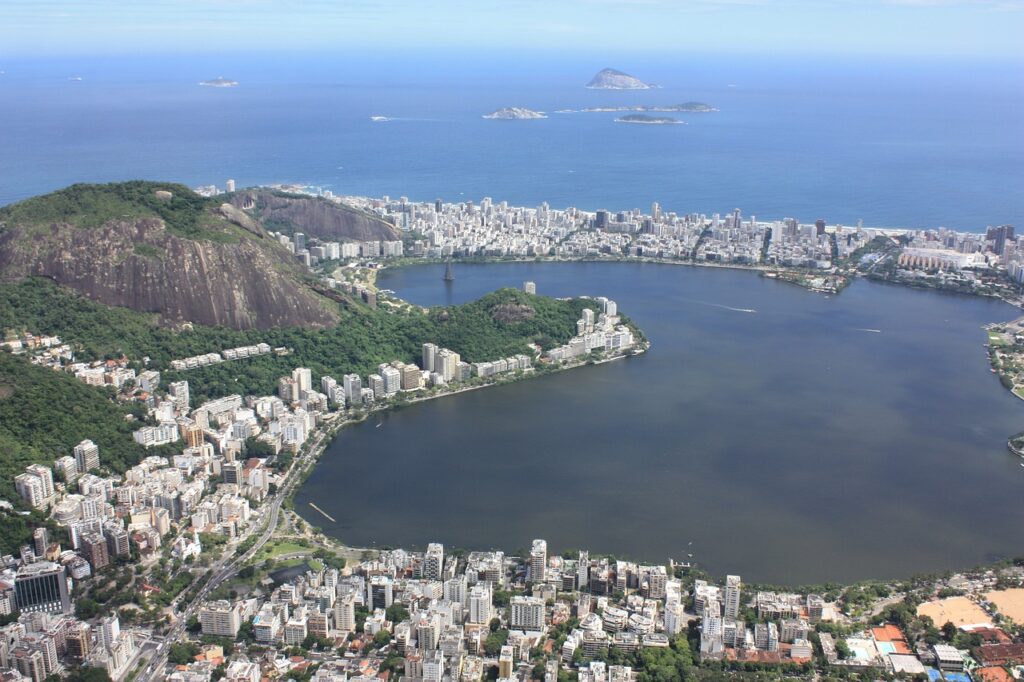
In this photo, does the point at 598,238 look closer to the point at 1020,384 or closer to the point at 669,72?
the point at 1020,384

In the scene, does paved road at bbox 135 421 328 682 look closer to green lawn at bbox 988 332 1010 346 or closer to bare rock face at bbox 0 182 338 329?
bare rock face at bbox 0 182 338 329

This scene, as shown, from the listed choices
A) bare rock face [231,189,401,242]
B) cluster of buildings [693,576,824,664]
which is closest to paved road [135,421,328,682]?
cluster of buildings [693,576,824,664]

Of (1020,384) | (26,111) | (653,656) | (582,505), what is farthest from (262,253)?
(26,111)

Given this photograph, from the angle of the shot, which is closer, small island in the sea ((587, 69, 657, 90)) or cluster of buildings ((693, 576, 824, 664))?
cluster of buildings ((693, 576, 824, 664))

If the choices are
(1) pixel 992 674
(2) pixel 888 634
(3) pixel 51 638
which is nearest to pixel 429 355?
(3) pixel 51 638

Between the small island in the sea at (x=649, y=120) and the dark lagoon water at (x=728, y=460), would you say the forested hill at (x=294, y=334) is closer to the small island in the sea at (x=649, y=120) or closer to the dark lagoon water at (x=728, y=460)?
the dark lagoon water at (x=728, y=460)

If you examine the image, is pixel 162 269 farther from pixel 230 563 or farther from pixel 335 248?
pixel 335 248

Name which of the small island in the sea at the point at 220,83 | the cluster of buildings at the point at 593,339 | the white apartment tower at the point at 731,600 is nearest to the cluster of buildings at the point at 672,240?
the cluster of buildings at the point at 593,339

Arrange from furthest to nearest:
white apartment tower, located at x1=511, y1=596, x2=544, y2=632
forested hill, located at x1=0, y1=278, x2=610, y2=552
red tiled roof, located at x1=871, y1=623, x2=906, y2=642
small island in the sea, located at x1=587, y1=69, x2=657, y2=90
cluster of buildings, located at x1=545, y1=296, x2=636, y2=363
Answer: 1. small island in the sea, located at x1=587, y1=69, x2=657, y2=90
2. cluster of buildings, located at x1=545, y1=296, x2=636, y2=363
3. forested hill, located at x1=0, y1=278, x2=610, y2=552
4. white apartment tower, located at x1=511, y1=596, x2=544, y2=632
5. red tiled roof, located at x1=871, y1=623, x2=906, y2=642
